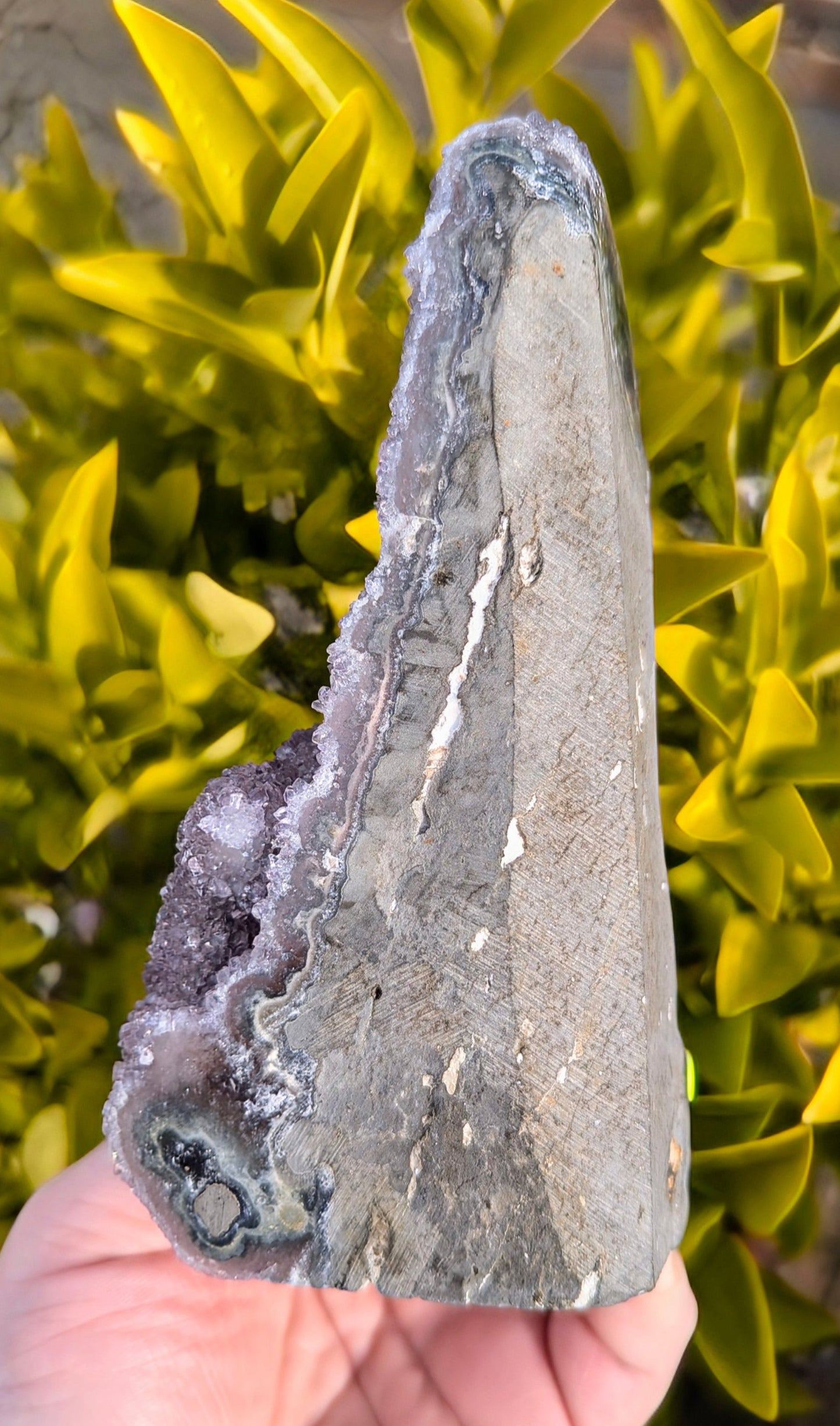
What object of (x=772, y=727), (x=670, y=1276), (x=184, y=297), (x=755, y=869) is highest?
(x=184, y=297)

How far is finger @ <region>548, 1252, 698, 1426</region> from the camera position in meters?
0.71

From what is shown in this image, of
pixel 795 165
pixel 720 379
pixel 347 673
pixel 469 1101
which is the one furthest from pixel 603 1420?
pixel 795 165

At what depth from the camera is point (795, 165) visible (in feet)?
2.61

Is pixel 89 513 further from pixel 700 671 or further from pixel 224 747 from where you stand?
pixel 700 671

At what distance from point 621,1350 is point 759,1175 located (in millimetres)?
156

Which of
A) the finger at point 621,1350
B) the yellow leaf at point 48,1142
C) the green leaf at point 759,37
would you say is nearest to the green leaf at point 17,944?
the yellow leaf at point 48,1142

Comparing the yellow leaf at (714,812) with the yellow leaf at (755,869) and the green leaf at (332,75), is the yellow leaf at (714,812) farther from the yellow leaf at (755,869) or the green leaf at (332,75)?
the green leaf at (332,75)

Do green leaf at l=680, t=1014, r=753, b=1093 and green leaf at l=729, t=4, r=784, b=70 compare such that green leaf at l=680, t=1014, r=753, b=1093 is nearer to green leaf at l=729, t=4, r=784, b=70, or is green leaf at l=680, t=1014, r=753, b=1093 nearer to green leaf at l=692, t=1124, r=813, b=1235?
green leaf at l=692, t=1124, r=813, b=1235

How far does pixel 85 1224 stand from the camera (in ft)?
2.45

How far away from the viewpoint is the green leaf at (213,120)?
2.30ft

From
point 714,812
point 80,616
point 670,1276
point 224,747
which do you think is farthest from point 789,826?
point 80,616

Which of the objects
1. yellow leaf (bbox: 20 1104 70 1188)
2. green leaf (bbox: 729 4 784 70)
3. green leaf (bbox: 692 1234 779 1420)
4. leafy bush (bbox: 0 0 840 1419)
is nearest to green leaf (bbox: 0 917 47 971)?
leafy bush (bbox: 0 0 840 1419)

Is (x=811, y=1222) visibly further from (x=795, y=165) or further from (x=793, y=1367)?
(x=795, y=165)

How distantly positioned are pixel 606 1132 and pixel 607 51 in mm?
1157
